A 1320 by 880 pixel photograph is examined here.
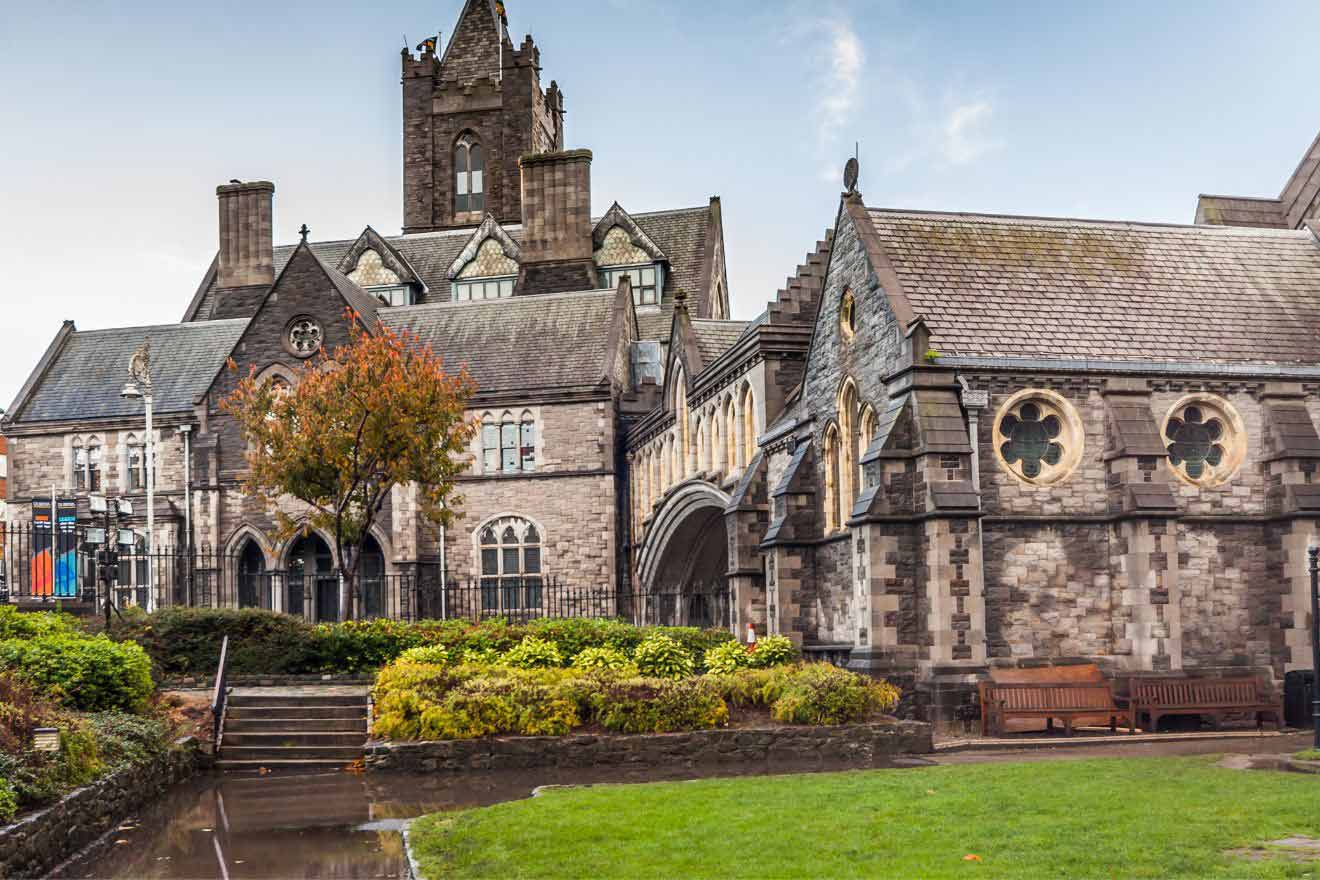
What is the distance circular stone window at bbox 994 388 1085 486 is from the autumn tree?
47.0 ft

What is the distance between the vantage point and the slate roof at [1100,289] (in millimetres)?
25859

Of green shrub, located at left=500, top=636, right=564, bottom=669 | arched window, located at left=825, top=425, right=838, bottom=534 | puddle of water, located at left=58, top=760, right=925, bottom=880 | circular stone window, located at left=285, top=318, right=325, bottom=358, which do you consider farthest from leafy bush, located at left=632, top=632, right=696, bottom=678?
circular stone window, located at left=285, top=318, right=325, bottom=358

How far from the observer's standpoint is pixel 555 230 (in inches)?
2265

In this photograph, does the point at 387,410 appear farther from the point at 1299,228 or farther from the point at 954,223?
the point at 1299,228

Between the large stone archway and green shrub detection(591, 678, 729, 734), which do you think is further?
the large stone archway

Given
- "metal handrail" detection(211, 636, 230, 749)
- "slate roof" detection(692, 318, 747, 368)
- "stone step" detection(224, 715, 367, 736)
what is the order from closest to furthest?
1. "metal handrail" detection(211, 636, 230, 749)
2. "stone step" detection(224, 715, 367, 736)
3. "slate roof" detection(692, 318, 747, 368)

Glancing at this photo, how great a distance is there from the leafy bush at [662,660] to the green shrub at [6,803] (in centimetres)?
1199

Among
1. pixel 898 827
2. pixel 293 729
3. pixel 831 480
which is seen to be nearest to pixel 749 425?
pixel 831 480

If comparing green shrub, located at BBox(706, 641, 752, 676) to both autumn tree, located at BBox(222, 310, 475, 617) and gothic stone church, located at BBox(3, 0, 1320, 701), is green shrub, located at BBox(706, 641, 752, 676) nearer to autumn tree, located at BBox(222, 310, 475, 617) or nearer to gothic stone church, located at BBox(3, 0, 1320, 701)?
gothic stone church, located at BBox(3, 0, 1320, 701)

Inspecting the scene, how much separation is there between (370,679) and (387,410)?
30.9ft

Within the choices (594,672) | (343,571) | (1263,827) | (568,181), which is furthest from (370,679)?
(568,181)

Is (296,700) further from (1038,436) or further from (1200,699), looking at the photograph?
(1200,699)

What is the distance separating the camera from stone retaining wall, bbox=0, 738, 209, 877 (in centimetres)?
1252

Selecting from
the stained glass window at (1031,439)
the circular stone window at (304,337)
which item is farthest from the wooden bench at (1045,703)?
the circular stone window at (304,337)
